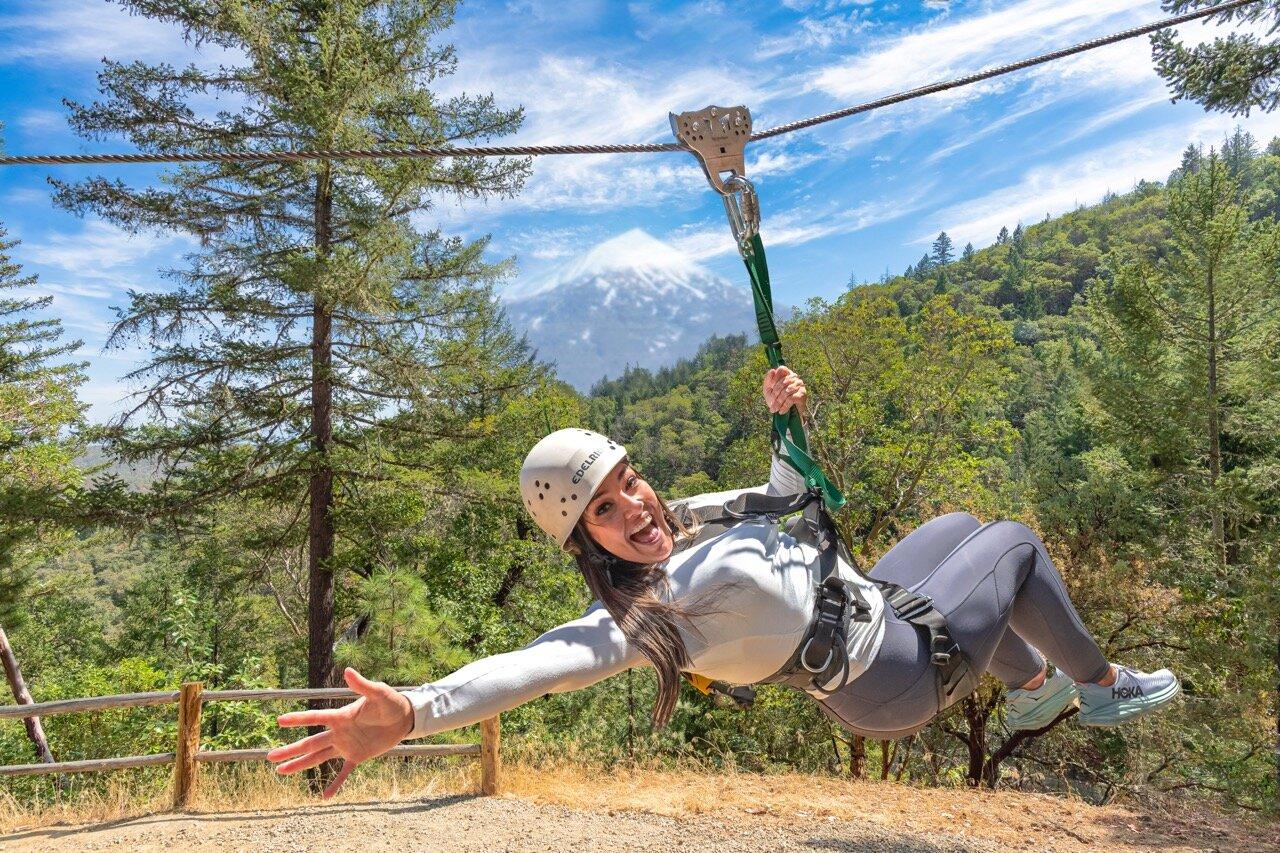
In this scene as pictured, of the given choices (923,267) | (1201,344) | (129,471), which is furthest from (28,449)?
(923,267)

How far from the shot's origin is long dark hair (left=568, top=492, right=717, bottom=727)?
181 centimetres

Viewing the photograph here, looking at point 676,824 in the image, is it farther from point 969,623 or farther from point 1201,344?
point 1201,344

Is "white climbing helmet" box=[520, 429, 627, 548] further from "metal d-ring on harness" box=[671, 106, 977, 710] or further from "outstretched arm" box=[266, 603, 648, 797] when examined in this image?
"metal d-ring on harness" box=[671, 106, 977, 710]

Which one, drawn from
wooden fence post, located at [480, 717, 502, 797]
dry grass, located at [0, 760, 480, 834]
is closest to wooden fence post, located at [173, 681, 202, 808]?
dry grass, located at [0, 760, 480, 834]

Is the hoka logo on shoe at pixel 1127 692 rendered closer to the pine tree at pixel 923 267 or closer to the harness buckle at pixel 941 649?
the harness buckle at pixel 941 649

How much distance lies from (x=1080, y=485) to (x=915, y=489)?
9.96 metres

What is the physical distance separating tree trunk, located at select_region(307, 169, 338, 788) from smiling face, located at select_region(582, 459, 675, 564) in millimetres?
9436

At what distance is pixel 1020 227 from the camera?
14238cm

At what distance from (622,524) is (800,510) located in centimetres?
59

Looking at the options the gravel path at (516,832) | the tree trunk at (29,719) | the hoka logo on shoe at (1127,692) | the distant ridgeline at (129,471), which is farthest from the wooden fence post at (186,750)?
the hoka logo on shoe at (1127,692)

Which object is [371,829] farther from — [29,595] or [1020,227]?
[1020,227]

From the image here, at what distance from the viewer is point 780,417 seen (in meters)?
2.49

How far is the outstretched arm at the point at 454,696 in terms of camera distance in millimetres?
1491

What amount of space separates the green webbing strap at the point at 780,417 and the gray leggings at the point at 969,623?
41cm
